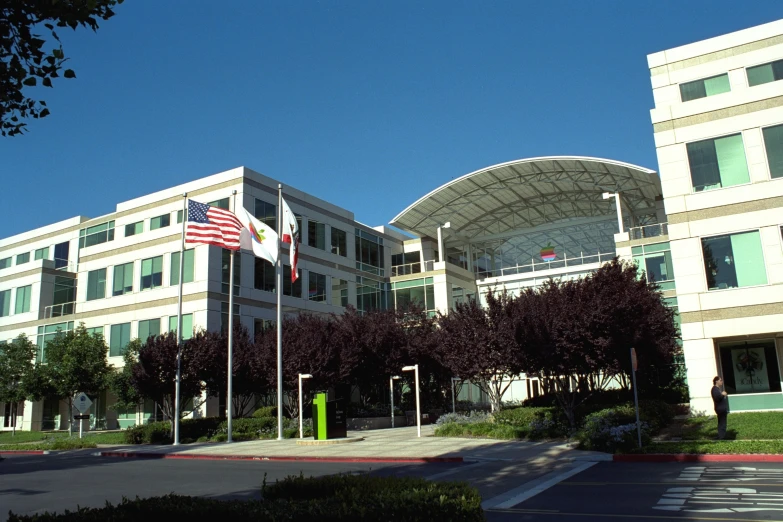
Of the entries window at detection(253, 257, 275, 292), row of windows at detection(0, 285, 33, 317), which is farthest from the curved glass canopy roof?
row of windows at detection(0, 285, 33, 317)

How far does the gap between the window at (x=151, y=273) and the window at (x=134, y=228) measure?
2.54 meters

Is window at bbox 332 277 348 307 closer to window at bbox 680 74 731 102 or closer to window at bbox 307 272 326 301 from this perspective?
window at bbox 307 272 326 301

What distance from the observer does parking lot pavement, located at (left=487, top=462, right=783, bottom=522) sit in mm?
9125

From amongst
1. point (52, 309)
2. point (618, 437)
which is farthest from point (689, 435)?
point (52, 309)

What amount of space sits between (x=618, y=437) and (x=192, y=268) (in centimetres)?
2828

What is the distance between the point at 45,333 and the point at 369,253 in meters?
23.8

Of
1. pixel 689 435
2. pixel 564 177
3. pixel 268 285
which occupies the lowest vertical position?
pixel 689 435

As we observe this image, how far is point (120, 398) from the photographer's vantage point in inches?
1497

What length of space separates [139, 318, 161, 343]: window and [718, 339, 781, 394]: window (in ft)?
101

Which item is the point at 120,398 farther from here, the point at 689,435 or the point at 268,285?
the point at 689,435

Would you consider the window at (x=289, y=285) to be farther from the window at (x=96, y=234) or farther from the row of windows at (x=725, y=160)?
the row of windows at (x=725, y=160)

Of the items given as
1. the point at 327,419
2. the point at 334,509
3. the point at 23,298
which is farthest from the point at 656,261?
the point at 23,298

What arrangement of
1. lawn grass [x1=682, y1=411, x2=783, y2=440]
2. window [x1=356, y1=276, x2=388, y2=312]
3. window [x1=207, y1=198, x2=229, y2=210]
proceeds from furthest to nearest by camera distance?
window [x1=356, y1=276, x2=388, y2=312] < window [x1=207, y1=198, x2=229, y2=210] < lawn grass [x1=682, y1=411, x2=783, y2=440]

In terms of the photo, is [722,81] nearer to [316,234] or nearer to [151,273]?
[316,234]
